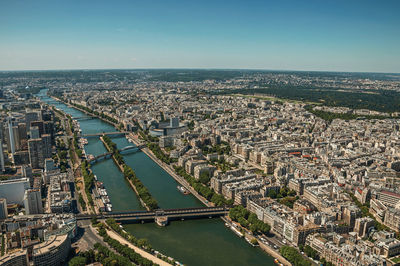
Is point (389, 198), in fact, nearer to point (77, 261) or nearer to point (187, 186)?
point (187, 186)

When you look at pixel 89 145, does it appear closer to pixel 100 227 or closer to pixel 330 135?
pixel 100 227

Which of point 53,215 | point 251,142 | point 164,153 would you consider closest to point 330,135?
point 251,142

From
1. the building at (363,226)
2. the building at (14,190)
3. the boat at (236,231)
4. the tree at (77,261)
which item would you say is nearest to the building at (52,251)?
the tree at (77,261)

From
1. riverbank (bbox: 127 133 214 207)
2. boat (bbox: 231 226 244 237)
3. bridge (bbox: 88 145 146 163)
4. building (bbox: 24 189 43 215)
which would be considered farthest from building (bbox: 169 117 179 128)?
boat (bbox: 231 226 244 237)

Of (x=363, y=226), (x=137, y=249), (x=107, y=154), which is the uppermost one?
(x=107, y=154)

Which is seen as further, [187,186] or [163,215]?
[187,186]

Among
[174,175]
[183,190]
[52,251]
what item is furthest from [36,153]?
[52,251]
